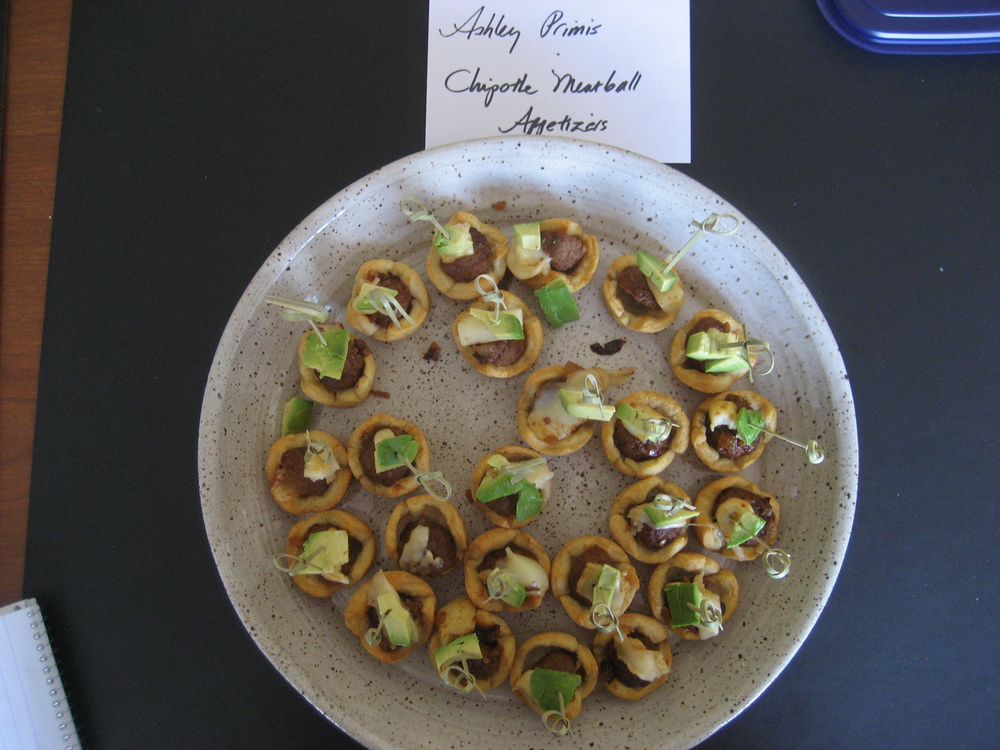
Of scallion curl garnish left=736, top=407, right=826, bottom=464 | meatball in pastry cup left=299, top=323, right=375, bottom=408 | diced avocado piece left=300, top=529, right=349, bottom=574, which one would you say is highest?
meatball in pastry cup left=299, top=323, right=375, bottom=408

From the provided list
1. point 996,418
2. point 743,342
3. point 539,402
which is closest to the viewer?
point 743,342

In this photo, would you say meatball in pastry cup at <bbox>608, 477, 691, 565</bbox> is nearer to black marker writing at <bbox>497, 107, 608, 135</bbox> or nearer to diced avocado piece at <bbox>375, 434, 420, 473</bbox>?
diced avocado piece at <bbox>375, 434, 420, 473</bbox>

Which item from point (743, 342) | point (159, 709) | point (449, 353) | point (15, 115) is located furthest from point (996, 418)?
point (15, 115)

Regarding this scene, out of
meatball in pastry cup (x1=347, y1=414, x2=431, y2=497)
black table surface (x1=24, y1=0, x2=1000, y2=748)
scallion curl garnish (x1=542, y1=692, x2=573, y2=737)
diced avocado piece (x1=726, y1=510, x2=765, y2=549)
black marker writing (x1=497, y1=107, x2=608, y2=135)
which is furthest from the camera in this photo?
black marker writing (x1=497, y1=107, x2=608, y2=135)

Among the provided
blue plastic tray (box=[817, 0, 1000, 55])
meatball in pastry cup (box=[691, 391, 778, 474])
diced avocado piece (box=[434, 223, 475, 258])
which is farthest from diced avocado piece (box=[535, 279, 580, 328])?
blue plastic tray (box=[817, 0, 1000, 55])

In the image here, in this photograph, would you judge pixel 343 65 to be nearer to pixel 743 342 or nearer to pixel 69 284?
pixel 69 284

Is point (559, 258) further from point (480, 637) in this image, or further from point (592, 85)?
point (480, 637)

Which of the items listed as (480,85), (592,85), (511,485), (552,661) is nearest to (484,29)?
(480,85)
